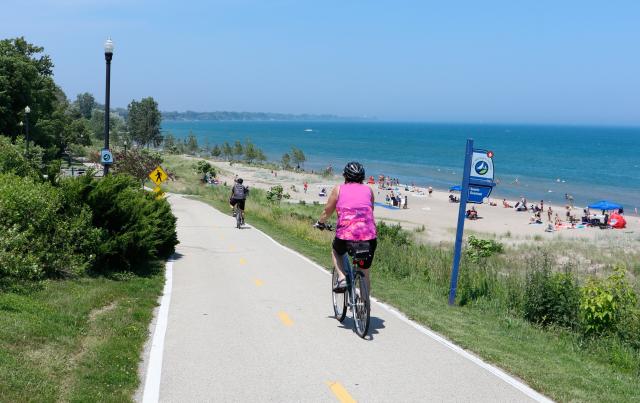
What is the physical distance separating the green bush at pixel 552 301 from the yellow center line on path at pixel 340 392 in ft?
15.9

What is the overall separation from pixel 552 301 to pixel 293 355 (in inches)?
189

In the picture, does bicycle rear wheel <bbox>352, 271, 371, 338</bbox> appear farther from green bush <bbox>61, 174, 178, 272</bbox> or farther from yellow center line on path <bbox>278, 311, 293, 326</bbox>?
green bush <bbox>61, 174, 178, 272</bbox>

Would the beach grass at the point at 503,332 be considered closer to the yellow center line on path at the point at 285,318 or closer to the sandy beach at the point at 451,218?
the yellow center line on path at the point at 285,318

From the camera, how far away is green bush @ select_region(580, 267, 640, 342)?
8.65 m

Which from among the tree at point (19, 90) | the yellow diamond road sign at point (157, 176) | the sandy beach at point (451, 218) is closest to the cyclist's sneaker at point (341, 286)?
the yellow diamond road sign at point (157, 176)

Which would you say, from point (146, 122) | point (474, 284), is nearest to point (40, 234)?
point (474, 284)

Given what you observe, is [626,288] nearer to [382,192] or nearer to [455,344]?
[455,344]

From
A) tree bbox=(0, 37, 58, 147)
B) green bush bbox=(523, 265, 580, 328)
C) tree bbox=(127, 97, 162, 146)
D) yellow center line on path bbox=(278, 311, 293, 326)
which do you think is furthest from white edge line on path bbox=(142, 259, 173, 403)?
tree bbox=(127, 97, 162, 146)

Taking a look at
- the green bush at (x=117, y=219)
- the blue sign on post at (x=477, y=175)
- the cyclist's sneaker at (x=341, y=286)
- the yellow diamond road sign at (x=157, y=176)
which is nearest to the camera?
the cyclist's sneaker at (x=341, y=286)

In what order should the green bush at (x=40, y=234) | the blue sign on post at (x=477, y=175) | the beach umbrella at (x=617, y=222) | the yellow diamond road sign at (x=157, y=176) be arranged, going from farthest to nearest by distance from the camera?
the beach umbrella at (x=617, y=222) < the yellow diamond road sign at (x=157, y=176) < the blue sign on post at (x=477, y=175) < the green bush at (x=40, y=234)

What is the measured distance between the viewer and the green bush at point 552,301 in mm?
9359

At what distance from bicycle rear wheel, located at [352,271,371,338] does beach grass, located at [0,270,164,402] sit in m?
2.54

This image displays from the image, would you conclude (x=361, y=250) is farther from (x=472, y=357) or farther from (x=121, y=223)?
(x=121, y=223)

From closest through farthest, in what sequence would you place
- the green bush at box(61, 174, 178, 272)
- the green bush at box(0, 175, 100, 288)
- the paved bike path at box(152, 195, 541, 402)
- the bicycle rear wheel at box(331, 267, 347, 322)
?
the paved bike path at box(152, 195, 541, 402) < the bicycle rear wheel at box(331, 267, 347, 322) < the green bush at box(0, 175, 100, 288) < the green bush at box(61, 174, 178, 272)
